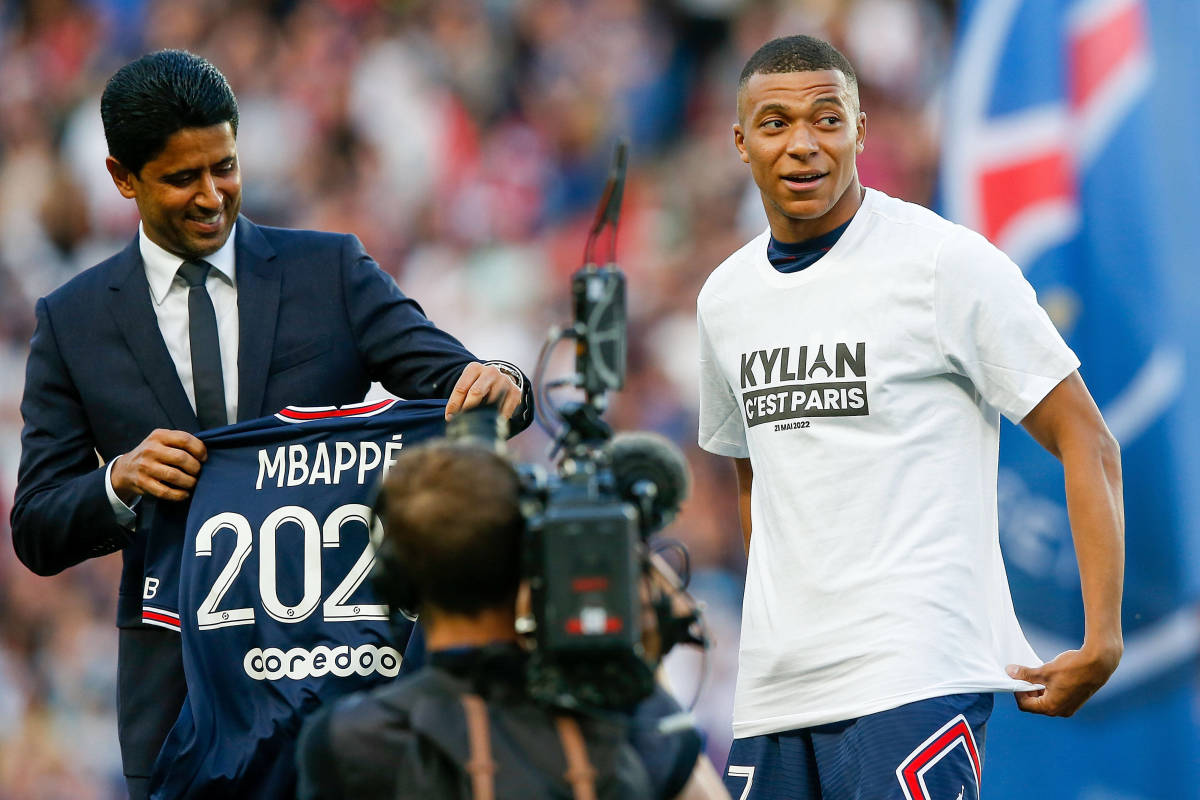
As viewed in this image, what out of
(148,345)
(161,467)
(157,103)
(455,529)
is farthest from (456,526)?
(157,103)

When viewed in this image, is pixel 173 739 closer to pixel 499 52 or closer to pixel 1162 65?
pixel 1162 65

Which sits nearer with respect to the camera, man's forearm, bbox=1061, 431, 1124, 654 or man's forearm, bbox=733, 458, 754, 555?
man's forearm, bbox=1061, 431, 1124, 654

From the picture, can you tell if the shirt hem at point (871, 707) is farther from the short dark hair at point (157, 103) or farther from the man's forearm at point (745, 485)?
the short dark hair at point (157, 103)

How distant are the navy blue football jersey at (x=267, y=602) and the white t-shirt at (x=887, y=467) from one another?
2.51 ft

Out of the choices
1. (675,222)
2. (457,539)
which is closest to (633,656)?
(457,539)

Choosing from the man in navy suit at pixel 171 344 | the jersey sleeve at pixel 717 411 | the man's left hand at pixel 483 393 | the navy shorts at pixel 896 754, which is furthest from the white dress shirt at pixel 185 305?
the navy shorts at pixel 896 754

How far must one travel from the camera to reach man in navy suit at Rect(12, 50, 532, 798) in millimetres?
3249

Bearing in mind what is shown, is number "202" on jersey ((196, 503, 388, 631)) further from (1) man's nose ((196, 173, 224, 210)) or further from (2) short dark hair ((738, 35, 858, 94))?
(2) short dark hair ((738, 35, 858, 94))

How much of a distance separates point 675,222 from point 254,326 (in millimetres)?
5104

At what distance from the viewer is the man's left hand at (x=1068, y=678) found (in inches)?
109

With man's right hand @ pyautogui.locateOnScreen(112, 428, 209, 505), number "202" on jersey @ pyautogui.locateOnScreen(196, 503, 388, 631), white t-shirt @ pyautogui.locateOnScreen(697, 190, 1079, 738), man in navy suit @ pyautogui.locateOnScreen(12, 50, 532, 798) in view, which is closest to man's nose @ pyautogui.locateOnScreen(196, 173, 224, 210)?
man in navy suit @ pyautogui.locateOnScreen(12, 50, 532, 798)

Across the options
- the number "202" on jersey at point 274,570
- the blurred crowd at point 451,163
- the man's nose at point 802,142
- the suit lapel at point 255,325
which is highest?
the blurred crowd at point 451,163

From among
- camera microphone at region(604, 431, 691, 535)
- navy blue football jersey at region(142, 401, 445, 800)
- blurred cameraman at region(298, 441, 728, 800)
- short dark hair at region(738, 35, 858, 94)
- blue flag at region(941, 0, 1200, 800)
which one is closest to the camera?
blurred cameraman at region(298, 441, 728, 800)

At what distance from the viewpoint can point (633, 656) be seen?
2113 mm
